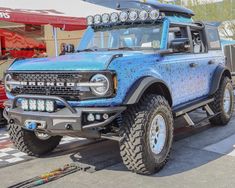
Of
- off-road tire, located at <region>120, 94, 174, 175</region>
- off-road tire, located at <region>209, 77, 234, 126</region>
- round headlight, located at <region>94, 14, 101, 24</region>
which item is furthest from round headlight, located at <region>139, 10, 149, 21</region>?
off-road tire, located at <region>209, 77, 234, 126</region>

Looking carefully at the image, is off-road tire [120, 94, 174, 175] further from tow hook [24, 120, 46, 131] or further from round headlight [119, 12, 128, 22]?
round headlight [119, 12, 128, 22]

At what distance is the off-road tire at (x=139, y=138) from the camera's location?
434cm

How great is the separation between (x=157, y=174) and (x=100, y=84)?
53.2 inches

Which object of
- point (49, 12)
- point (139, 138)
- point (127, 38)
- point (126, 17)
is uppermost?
point (49, 12)

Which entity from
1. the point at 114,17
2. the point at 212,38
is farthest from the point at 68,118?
the point at 212,38

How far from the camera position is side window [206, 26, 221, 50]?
7.02m

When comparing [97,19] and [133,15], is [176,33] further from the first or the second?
[97,19]

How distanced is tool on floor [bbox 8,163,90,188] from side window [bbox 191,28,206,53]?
9.04 feet

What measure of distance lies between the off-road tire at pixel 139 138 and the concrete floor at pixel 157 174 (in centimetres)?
16

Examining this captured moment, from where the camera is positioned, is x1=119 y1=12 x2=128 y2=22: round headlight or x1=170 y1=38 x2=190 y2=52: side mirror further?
x1=119 y1=12 x2=128 y2=22: round headlight

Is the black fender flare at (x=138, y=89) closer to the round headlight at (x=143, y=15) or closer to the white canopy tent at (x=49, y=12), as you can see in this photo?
the round headlight at (x=143, y=15)

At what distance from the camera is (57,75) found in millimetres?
4398

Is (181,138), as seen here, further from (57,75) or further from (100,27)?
(57,75)

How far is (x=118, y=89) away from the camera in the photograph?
13.7 ft
